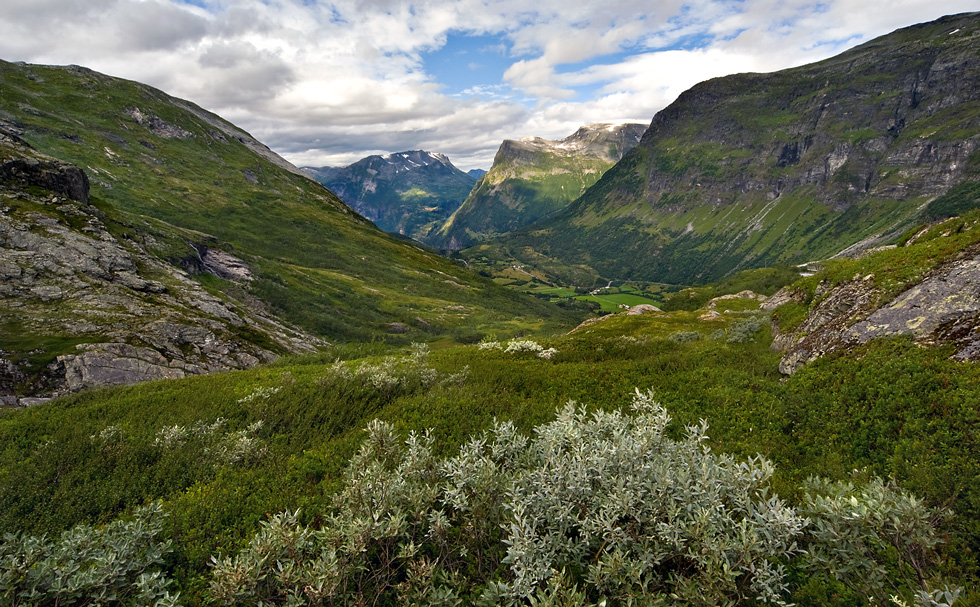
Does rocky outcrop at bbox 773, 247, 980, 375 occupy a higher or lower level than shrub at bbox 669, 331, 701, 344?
higher

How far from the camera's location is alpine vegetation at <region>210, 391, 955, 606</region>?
587 cm

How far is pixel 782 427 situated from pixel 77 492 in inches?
921

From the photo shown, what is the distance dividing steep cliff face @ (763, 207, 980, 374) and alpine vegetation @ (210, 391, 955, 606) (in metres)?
9.63

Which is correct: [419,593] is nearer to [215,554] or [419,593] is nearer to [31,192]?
[215,554]

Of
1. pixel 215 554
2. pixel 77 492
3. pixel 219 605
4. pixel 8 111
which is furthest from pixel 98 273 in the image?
pixel 8 111

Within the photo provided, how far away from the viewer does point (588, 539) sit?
6.55m

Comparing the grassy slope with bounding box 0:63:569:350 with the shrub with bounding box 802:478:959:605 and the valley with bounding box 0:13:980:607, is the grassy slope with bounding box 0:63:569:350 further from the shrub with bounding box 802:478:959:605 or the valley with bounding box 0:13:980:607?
the shrub with bounding box 802:478:959:605

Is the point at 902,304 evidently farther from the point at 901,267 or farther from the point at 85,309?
the point at 85,309

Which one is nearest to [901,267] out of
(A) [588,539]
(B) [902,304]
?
(B) [902,304]

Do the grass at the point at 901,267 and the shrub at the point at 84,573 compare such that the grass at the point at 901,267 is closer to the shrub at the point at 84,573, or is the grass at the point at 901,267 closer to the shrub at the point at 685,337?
the shrub at the point at 685,337

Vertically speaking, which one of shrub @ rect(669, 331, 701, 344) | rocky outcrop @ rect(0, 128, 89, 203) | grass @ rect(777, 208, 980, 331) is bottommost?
shrub @ rect(669, 331, 701, 344)

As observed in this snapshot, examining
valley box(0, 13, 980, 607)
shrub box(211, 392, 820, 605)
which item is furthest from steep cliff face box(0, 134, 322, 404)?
shrub box(211, 392, 820, 605)

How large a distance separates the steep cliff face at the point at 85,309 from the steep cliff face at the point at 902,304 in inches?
2056

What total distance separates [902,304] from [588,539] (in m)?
17.7
